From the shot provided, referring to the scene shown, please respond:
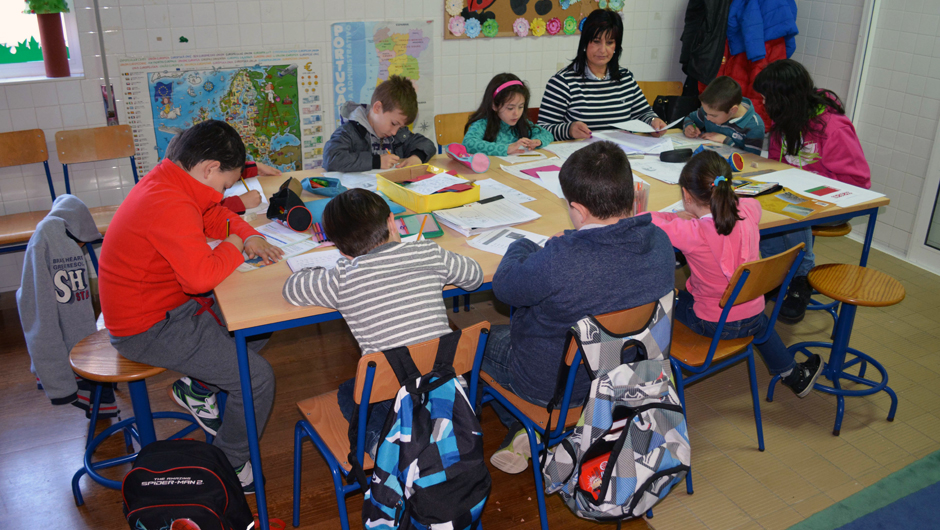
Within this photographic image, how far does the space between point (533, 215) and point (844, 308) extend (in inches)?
51.7

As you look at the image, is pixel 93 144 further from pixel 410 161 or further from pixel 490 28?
pixel 490 28

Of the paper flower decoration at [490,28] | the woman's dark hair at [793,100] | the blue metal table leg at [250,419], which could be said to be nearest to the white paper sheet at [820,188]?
the woman's dark hair at [793,100]

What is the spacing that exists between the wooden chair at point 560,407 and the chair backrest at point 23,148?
104 inches

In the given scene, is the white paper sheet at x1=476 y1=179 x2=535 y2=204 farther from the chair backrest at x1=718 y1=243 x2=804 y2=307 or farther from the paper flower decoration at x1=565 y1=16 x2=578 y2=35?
the paper flower decoration at x1=565 y1=16 x2=578 y2=35

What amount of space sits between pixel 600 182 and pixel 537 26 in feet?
9.50

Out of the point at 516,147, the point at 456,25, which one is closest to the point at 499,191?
the point at 516,147

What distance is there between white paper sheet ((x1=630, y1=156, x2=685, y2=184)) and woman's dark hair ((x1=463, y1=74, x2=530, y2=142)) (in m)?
0.61

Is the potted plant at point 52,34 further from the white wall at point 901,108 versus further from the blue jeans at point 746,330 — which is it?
the white wall at point 901,108

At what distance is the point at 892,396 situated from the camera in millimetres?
2664

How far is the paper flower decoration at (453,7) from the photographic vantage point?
4.04m

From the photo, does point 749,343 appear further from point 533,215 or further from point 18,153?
point 18,153

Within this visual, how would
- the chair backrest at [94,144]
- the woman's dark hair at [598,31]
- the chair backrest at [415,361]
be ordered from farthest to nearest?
the woman's dark hair at [598,31] < the chair backrest at [94,144] < the chair backrest at [415,361]

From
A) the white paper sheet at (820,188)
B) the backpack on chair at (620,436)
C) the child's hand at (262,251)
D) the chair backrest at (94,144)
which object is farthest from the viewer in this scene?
the chair backrest at (94,144)

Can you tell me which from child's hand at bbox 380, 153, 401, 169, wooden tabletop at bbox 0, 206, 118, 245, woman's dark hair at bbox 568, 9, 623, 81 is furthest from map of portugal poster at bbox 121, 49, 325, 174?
woman's dark hair at bbox 568, 9, 623, 81
